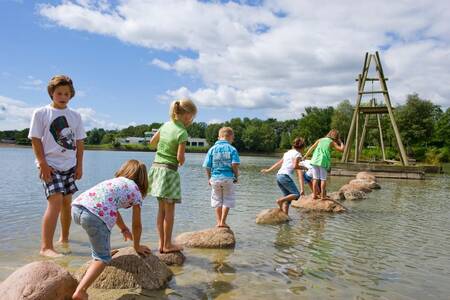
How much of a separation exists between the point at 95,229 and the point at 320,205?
25.8ft

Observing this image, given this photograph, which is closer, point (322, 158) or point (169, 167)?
point (169, 167)

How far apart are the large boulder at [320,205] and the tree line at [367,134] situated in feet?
98.4

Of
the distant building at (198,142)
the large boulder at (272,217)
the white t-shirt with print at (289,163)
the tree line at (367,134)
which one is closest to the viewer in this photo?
the large boulder at (272,217)

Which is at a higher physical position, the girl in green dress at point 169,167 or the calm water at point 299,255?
the girl in green dress at point 169,167

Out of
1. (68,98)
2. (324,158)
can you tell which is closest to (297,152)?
(324,158)

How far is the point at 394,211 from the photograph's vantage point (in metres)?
11.3

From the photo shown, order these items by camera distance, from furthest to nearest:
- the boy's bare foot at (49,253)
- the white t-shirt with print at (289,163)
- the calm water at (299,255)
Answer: the white t-shirt with print at (289,163)
the boy's bare foot at (49,253)
the calm water at (299,255)

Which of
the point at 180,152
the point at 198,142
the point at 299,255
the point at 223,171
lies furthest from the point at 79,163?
the point at 198,142

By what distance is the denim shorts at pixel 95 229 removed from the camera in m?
3.88

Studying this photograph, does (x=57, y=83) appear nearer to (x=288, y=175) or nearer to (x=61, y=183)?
(x=61, y=183)

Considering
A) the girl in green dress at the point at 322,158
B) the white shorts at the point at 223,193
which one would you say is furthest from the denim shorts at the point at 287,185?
the white shorts at the point at 223,193

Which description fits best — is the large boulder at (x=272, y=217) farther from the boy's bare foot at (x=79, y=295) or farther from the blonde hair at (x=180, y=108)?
the boy's bare foot at (x=79, y=295)

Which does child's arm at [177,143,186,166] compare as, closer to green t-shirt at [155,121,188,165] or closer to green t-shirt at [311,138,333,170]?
green t-shirt at [155,121,188,165]

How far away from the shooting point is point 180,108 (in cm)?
539
